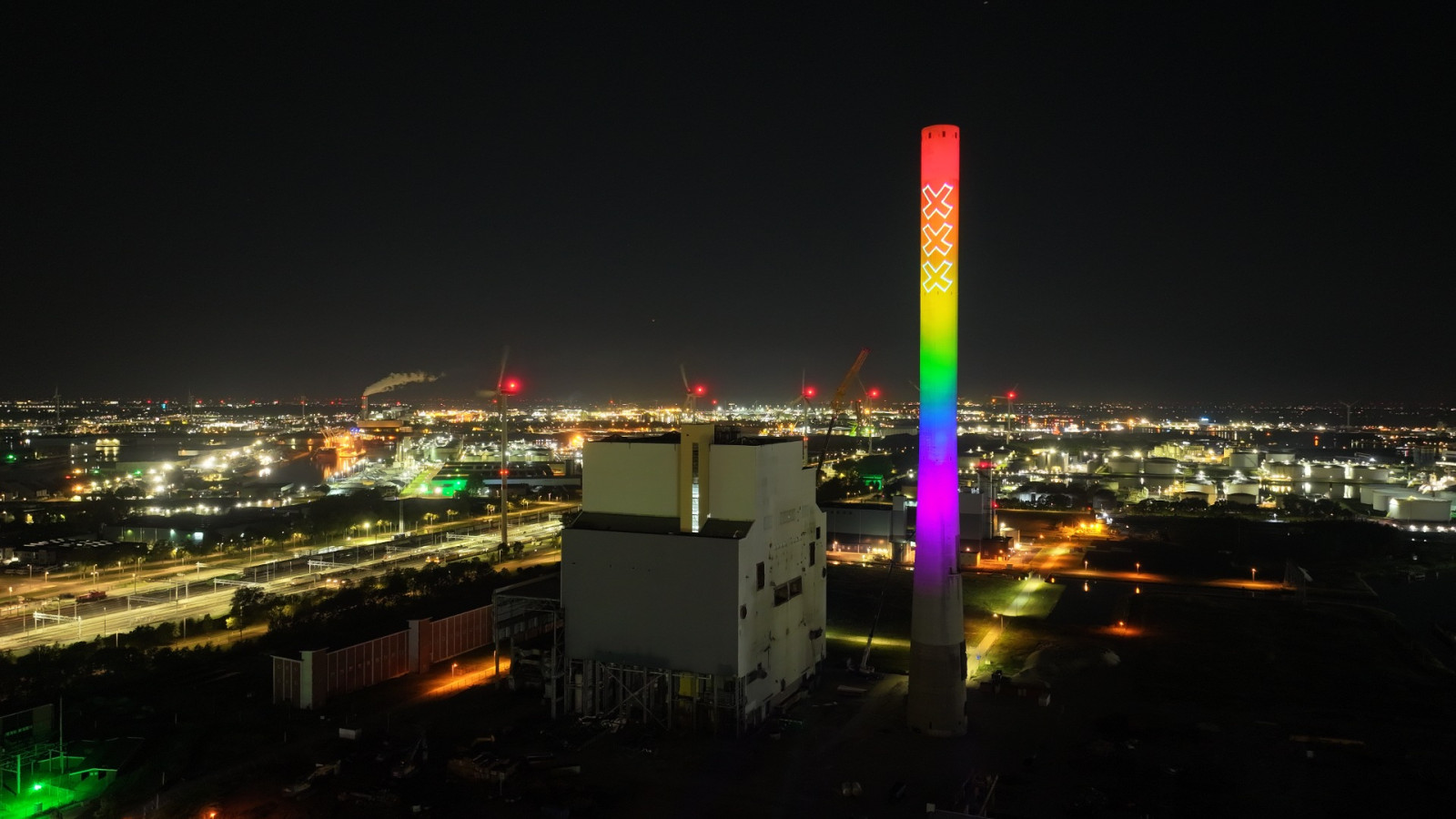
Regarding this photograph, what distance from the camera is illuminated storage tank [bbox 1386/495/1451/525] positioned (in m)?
31.5

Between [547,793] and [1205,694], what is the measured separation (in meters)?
9.33

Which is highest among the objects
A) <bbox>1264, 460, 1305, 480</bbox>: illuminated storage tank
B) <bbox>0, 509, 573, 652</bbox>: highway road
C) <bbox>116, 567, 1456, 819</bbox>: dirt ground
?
<bbox>1264, 460, 1305, 480</bbox>: illuminated storage tank

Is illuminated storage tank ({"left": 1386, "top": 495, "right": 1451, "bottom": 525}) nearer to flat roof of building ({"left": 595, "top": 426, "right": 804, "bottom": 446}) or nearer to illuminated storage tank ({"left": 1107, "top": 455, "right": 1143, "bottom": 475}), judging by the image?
illuminated storage tank ({"left": 1107, "top": 455, "right": 1143, "bottom": 475})

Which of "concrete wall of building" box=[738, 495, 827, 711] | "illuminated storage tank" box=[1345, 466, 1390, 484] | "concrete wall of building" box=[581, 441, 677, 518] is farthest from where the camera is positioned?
"illuminated storage tank" box=[1345, 466, 1390, 484]

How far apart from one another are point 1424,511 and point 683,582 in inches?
1290

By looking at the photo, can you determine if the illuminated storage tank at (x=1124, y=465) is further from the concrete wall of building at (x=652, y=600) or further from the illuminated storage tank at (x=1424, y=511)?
the concrete wall of building at (x=652, y=600)

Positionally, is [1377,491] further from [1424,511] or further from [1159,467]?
[1159,467]

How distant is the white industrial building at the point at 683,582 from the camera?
36.6ft

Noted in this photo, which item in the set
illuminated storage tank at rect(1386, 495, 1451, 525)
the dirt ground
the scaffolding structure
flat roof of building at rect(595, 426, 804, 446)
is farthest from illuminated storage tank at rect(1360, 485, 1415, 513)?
the scaffolding structure

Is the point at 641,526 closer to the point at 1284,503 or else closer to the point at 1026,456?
the point at 1284,503

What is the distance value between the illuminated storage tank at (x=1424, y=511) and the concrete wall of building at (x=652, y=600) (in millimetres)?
32174

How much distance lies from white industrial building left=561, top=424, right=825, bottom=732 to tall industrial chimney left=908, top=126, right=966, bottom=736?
6.54 ft

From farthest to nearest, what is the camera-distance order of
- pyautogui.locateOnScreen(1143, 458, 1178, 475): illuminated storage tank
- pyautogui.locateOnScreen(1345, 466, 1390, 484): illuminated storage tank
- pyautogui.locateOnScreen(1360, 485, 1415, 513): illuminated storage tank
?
pyautogui.locateOnScreen(1143, 458, 1178, 475): illuminated storage tank → pyautogui.locateOnScreen(1345, 466, 1390, 484): illuminated storage tank → pyautogui.locateOnScreen(1360, 485, 1415, 513): illuminated storage tank

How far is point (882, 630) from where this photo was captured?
16812 millimetres
